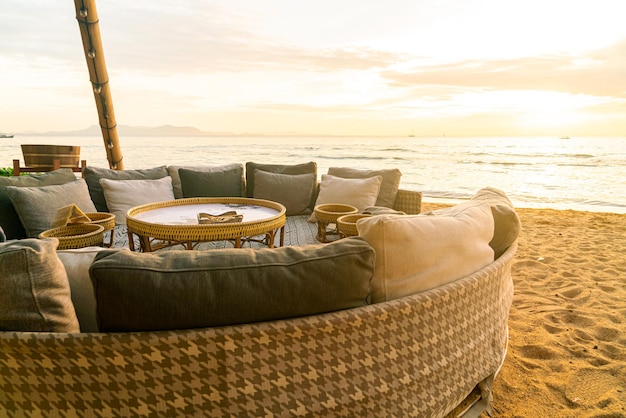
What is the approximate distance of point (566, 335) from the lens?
2.09 meters

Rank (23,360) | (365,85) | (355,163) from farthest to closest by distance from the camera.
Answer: (355,163) < (365,85) < (23,360)

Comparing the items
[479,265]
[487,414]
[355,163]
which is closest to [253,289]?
[479,265]

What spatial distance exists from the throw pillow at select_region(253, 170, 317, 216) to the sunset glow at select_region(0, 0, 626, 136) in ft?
7.34

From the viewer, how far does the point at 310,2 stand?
19.2ft

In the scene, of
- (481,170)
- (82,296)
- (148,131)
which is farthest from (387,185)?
(148,131)

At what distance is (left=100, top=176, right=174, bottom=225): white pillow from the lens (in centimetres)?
313

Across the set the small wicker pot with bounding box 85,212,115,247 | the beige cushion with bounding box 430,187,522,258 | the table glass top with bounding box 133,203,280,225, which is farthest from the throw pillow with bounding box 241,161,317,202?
the beige cushion with bounding box 430,187,522,258

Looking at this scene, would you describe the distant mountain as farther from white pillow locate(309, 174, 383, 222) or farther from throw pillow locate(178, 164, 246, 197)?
white pillow locate(309, 174, 383, 222)

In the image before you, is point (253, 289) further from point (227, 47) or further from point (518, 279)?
point (227, 47)

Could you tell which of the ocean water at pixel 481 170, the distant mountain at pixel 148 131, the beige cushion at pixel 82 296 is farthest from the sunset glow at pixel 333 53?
the distant mountain at pixel 148 131

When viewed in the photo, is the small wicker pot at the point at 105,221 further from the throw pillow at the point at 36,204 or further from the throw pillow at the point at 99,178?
the throw pillow at the point at 99,178

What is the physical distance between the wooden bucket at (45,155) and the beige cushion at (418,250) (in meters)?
4.40

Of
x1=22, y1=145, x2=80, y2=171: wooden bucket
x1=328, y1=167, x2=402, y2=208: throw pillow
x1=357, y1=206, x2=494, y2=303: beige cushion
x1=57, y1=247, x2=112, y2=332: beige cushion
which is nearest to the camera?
x1=57, y1=247, x2=112, y2=332: beige cushion

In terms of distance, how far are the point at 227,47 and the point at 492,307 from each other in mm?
9046
